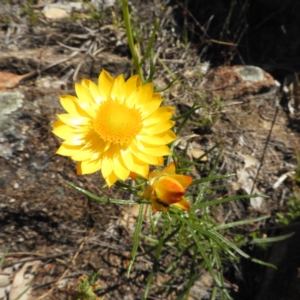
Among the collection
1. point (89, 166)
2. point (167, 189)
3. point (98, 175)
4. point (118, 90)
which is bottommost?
point (98, 175)

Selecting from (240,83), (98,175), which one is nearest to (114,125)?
(98,175)

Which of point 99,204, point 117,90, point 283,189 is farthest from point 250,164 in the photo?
point 117,90

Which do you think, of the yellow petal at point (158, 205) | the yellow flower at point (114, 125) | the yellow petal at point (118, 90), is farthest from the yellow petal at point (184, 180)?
the yellow petal at point (118, 90)

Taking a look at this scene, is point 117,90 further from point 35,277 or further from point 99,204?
point 35,277

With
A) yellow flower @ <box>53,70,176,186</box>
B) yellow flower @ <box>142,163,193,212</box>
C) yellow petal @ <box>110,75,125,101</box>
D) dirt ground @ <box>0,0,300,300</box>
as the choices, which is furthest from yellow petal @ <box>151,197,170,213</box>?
dirt ground @ <box>0,0,300,300</box>

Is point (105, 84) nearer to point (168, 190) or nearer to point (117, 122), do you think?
point (117, 122)

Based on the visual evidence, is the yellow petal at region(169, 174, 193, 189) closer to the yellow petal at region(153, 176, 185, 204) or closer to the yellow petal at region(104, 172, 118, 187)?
the yellow petal at region(153, 176, 185, 204)
